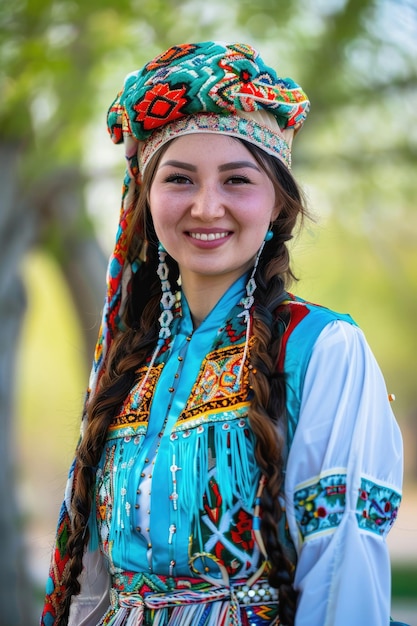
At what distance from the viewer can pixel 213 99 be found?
213cm

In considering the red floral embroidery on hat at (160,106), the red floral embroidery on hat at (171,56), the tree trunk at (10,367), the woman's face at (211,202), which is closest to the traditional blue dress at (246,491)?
the woman's face at (211,202)

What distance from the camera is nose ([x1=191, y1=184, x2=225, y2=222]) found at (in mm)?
2129

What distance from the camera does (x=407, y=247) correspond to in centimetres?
1301

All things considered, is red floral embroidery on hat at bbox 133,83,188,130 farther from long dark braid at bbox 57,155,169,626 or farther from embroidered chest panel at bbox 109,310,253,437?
embroidered chest panel at bbox 109,310,253,437

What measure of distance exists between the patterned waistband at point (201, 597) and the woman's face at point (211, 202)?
27.9 inches

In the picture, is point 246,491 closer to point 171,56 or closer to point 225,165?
point 225,165

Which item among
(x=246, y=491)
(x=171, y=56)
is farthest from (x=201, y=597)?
(x=171, y=56)

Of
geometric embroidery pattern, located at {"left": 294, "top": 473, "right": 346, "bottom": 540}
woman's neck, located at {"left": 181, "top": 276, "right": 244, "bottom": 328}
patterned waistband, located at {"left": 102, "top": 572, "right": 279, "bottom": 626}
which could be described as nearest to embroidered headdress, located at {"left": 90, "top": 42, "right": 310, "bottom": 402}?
woman's neck, located at {"left": 181, "top": 276, "right": 244, "bottom": 328}

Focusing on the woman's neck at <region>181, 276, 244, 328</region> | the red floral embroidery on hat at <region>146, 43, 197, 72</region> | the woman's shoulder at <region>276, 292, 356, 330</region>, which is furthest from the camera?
the woman's neck at <region>181, 276, 244, 328</region>

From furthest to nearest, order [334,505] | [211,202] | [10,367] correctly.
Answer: [10,367] < [211,202] < [334,505]

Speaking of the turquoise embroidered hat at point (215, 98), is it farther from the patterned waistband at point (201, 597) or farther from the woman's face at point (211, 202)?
the patterned waistband at point (201, 597)

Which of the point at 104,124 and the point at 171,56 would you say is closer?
the point at 171,56

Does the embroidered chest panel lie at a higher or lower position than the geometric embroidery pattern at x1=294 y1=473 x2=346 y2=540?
higher

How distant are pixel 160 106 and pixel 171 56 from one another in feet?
0.43
